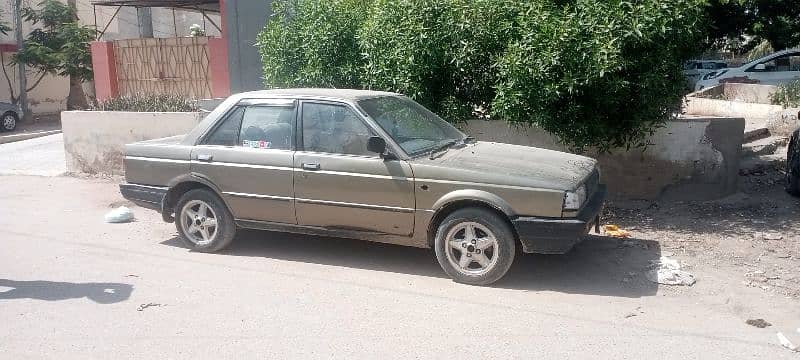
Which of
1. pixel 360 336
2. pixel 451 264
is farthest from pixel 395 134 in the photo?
pixel 360 336

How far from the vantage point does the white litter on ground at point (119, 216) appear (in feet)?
27.0

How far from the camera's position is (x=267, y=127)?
6520 mm

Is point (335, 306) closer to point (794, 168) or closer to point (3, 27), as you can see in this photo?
point (794, 168)

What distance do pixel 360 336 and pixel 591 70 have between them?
3.76 m

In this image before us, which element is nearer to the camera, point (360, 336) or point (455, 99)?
point (360, 336)

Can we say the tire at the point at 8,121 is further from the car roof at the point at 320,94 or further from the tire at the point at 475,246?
the tire at the point at 475,246

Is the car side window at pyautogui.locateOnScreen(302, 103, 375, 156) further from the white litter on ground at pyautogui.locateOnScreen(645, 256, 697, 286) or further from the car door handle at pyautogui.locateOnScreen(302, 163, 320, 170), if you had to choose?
the white litter on ground at pyautogui.locateOnScreen(645, 256, 697, 286)

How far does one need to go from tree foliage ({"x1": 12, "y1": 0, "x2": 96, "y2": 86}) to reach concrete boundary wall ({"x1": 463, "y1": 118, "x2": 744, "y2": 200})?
19106mm

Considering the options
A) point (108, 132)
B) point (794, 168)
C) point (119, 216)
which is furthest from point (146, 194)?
point (794, 168)

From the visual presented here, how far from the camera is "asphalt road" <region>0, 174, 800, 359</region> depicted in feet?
14.8

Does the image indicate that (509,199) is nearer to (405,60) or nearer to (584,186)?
(584,186)

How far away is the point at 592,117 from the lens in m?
7.64

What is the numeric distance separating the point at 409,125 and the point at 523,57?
5.29 ft

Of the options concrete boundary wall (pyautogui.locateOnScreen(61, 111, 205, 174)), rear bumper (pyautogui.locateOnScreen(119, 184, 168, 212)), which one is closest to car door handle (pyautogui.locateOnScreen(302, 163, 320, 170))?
rear bumper (pyautogui.locateOnScreen(119, 184, 168, 212))
